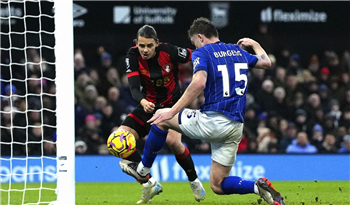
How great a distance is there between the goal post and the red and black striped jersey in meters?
1.77

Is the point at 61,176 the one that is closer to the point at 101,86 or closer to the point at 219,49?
the point at 219,49

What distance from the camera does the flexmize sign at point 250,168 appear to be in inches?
453

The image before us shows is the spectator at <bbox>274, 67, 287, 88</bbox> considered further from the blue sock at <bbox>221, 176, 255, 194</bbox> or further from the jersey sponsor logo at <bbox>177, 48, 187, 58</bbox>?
the blue sock at <bbox>221, 176, 255, 194</bbox>

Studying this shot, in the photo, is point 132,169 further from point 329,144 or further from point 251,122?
point 329,144

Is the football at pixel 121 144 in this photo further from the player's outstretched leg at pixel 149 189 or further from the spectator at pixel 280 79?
the spectator at pixel 280 79

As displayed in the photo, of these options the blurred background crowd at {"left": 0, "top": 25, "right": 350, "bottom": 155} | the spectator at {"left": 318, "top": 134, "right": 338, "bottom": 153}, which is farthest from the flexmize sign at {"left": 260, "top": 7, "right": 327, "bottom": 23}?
the spectator at {"left": 318, "top": 134, "right": 338, "bottom": 153}

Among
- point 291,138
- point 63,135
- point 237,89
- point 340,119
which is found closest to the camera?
point 63,135

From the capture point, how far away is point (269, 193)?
5.64 metres

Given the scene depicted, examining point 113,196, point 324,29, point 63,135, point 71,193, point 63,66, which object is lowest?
point 113,196

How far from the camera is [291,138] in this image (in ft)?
40.0

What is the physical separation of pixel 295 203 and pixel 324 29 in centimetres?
788

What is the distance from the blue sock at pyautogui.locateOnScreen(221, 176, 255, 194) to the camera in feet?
19.0

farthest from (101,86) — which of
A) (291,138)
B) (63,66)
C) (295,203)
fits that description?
(63,66)

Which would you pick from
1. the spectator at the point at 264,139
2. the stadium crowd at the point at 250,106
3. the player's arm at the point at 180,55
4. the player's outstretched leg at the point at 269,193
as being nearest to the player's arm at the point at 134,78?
the player's arm at the point at 180,55
